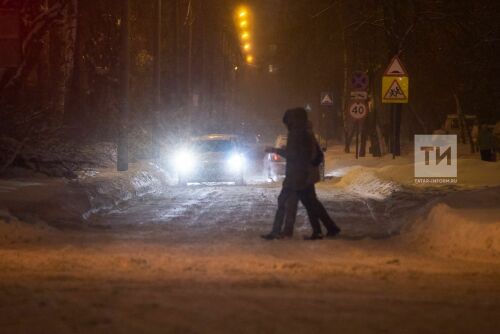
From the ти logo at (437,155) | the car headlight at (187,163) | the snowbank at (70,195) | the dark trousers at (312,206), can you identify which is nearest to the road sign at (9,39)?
the snowbank at (70,195)

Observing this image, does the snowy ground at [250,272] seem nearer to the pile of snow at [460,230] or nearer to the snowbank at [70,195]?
A: the pile of snow at [460,230]

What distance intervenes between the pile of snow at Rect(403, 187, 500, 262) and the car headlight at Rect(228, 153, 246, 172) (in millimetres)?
12307

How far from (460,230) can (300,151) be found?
2538 mm

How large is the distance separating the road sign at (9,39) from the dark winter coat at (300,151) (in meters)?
4.23

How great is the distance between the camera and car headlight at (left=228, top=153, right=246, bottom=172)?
84.9 feet

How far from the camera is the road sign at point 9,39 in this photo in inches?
472

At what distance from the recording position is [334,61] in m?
46.6

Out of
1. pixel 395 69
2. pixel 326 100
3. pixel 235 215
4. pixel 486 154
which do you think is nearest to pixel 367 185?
pixel 395 69

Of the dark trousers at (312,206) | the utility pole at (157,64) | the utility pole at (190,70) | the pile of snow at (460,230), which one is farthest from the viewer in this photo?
the utility pole at (190,70)

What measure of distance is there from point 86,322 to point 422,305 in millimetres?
2848

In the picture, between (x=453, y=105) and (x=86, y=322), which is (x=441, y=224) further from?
(x=453, y=105)

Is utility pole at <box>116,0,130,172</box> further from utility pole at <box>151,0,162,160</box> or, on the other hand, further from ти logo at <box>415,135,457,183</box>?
ти logo at <box>415,135,457,183</box>

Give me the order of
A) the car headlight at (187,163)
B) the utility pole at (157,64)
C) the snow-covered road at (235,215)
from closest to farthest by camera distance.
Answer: the snow-covered road at (235,215)
the car headlight at (187,163)
the utility pole at (157,64)

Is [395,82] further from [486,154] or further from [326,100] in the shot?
[326,100]
